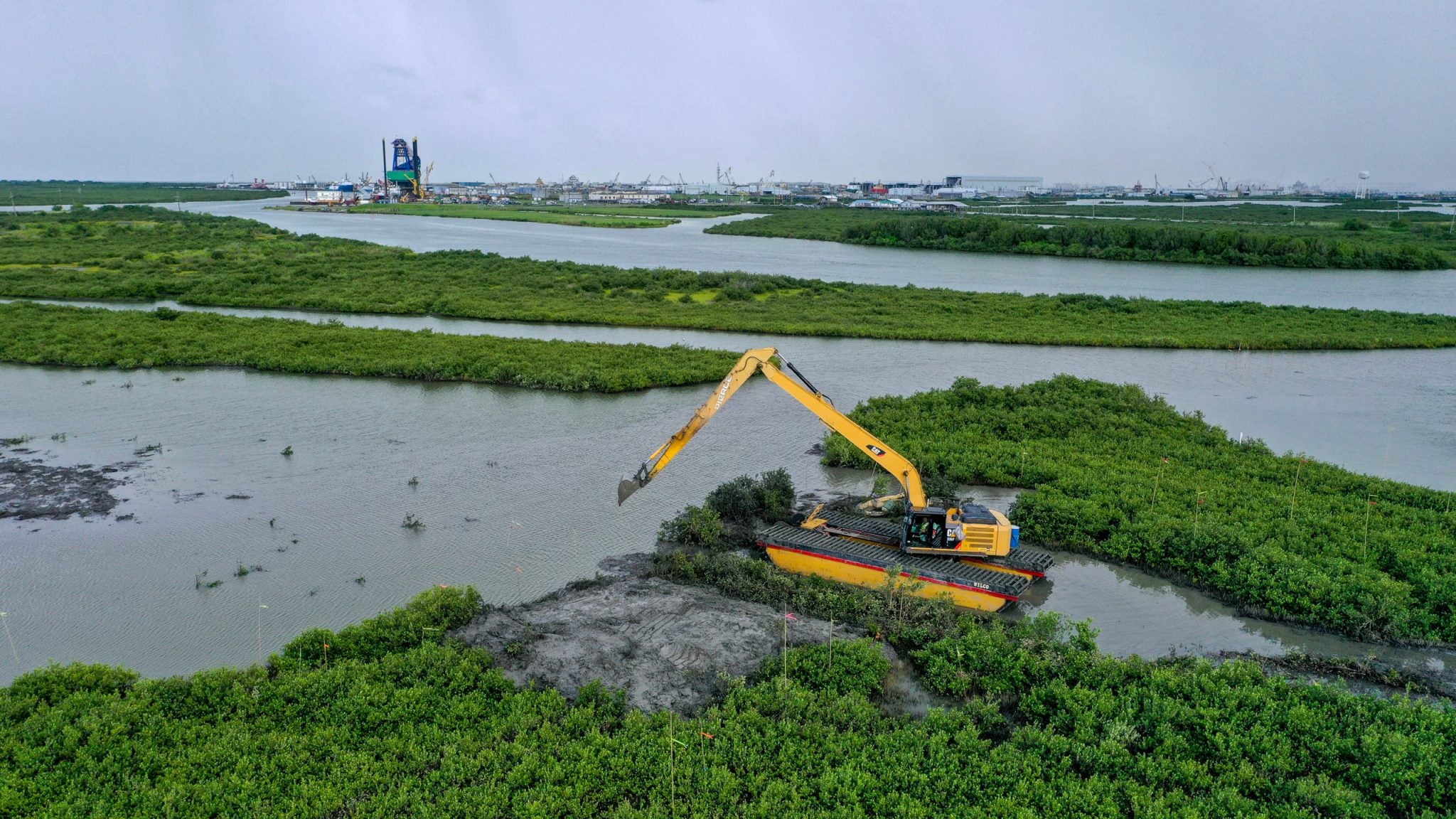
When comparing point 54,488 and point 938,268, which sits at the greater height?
point 938,268

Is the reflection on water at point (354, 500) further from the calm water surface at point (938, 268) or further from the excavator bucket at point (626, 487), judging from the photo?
the calm water surface at point (938, 268)

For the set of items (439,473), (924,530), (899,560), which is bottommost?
(439,473)

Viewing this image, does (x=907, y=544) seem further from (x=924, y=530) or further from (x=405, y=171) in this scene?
(x=405, y=171)

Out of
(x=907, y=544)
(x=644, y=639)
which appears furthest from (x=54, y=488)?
(x=907, y=544)

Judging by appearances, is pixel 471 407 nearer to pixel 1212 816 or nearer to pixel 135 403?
pixel 135 403

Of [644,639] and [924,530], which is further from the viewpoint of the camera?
[924,530]

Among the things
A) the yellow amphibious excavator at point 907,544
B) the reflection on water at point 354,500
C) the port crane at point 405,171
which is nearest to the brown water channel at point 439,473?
the reflection on water at point 354,500

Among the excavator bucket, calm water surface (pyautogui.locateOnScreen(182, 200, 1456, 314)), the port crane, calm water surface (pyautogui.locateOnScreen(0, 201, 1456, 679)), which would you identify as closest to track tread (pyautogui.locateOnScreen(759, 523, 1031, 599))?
calm water surface (pyautogui.locateOnScreen(0, 201, 1456, 679))

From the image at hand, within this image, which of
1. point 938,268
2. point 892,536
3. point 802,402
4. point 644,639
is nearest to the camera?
point 644,639
